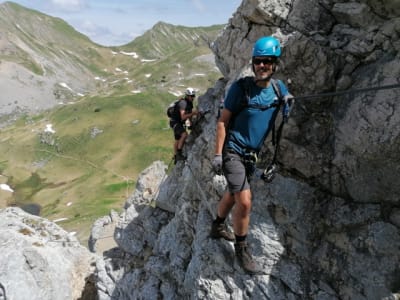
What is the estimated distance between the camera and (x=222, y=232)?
12.5 metres

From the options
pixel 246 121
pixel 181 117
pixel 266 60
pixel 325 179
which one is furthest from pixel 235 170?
pixel 181 117

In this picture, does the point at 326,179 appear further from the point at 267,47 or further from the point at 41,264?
the point at 41,264

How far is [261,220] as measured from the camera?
1244cm

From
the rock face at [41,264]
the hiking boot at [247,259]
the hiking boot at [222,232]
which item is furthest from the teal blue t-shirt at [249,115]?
the rock face at [41,264]

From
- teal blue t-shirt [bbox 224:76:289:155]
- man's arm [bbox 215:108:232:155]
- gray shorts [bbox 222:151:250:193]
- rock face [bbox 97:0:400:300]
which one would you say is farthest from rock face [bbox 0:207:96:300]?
teal blue t-shirt [bbox 224:76:289:155]

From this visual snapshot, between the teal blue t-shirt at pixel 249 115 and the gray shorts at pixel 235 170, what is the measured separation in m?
0.22

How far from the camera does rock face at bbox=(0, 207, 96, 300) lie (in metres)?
19.1

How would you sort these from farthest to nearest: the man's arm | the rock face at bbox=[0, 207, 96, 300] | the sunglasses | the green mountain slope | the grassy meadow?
A: the grassy meadow < the green mountain slope < the rock face at bbox=[0, 207, 96, 300] < the man's arm < the sunglasses

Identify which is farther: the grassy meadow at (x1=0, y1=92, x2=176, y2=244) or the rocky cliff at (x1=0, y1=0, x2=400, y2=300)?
the grassy meadow at (x1=0, y1=92, x2=176, y2=244)

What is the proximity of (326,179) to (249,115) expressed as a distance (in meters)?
4.09

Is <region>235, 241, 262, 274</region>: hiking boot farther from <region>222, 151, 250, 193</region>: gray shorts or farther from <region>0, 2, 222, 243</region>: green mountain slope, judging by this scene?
<region>0, 2, 222, 243</region>: green mountain slope

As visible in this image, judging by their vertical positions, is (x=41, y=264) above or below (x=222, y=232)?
below

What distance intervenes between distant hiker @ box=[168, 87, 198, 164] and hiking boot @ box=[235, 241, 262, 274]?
867cm

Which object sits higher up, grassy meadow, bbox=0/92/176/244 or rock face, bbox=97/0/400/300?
rock face, bbox=97/0/400/300
